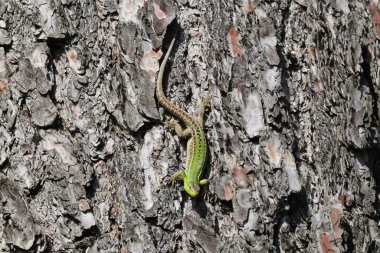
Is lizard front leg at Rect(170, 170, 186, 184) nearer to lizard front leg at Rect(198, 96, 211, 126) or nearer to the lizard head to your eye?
the lizard head

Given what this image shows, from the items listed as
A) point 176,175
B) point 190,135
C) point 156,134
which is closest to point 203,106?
point 190,135

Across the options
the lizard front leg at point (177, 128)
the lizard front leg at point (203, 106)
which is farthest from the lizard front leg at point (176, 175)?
the lizard front leg at point (203, 106)

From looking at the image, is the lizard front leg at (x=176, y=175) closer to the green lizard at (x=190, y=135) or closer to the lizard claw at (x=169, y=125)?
the green lizard at (x=190, y=135)

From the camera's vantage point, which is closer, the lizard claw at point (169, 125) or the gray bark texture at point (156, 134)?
the gray bark texture at point (156, 134)

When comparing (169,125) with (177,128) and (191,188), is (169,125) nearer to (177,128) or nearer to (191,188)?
(177,128)

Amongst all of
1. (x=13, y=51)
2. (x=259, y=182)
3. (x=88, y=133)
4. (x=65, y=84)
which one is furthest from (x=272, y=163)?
(x=13, y=51)

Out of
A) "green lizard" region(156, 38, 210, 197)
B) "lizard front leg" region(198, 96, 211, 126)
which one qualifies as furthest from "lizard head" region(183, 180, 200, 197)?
"lizard front leg" region(198, 96, 211, 126)
